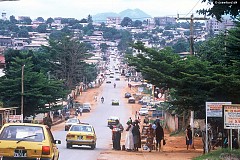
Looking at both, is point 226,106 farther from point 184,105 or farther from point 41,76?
point 41,76

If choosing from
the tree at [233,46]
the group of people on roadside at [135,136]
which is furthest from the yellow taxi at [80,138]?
the tree at [233,46]

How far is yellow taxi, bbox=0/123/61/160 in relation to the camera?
1571 cm

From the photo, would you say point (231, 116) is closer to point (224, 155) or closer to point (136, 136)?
point (224, 155)

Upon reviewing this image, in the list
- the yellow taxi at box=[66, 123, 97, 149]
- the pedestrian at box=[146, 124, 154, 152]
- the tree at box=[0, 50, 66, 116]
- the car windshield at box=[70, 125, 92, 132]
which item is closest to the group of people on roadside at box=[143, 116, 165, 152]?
the pedestrian at box=[146, 124, 154, 152]

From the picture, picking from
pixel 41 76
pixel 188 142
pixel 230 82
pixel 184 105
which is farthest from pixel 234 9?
pixel 41 76

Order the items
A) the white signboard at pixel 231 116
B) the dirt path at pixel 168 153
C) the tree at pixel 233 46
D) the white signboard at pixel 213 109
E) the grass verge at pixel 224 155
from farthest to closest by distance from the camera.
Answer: the tree at pixel 233 46
the dirt path at pixel 168 153
the white signboard at pixel 213 109
the grass verge at pixel 224 155
the white signboard at pixel 231 116

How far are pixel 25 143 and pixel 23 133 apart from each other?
474mm

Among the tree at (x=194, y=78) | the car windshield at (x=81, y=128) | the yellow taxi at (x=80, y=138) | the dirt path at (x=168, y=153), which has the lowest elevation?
the dirt path at (x=168, y=153)

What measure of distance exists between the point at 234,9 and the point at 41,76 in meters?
46.8

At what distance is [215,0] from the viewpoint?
56.6ft

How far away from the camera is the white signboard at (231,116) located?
72.2 ft

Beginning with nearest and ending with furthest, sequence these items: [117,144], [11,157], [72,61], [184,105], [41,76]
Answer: [11,157] < [184,105] < [117,144] < [41,76] < [72,61]

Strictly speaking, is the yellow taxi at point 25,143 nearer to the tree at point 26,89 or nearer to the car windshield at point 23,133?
the car windshield at point 23,133

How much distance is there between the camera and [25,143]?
15.8 meters
